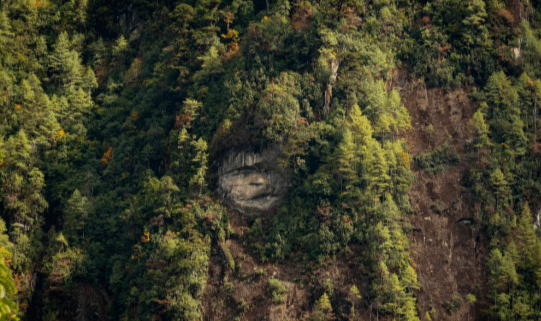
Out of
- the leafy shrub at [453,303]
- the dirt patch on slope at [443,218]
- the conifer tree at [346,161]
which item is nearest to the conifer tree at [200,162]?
the conifer tree at [346,161]

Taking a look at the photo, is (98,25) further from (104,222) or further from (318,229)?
(318,229)

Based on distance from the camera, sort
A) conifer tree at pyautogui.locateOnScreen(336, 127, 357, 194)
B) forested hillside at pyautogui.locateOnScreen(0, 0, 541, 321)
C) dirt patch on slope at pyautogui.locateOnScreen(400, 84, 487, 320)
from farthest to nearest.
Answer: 1. conifer tree at pyautogui.locateOnScreen(336, 127, 357, 194)
2. forested hillside at pyautogui.locateOnScreen(0, 0, 541, 321)
3. dirt patch on slope at pyautogui.locateOnScreen(400, 84, 487, 320)

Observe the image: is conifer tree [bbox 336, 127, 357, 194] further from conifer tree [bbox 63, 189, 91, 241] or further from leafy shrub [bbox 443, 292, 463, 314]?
conifer tree [bbox 63, 189, 91, 241]

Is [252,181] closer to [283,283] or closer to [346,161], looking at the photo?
[346,161]

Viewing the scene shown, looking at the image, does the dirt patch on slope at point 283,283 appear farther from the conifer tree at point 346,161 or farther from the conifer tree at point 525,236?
the conifer tree at point 525,236

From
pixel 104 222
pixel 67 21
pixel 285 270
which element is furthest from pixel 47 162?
pixel 285 270

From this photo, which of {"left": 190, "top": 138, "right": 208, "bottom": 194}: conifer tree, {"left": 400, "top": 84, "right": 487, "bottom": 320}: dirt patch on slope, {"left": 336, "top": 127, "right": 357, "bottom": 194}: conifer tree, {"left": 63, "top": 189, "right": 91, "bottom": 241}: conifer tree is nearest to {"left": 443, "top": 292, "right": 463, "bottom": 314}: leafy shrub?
{"left": 400, "top": 84, "right": 487, "bottom": 320}: dirt patch on slope
